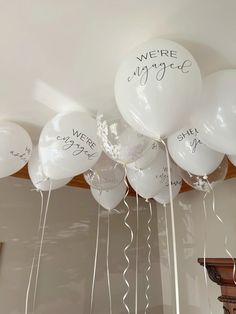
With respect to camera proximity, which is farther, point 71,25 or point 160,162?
point 160,162

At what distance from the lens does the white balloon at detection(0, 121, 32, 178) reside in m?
1.17

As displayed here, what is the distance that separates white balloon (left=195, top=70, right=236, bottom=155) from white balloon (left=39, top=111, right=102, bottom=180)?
1.38 feet

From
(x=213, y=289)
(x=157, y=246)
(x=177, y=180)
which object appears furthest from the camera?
(x=157, y=246)

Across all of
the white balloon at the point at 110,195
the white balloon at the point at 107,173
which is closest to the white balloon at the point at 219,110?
the white balloon at the point at 107,173

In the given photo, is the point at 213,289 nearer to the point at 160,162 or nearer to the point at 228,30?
the point at 160,162

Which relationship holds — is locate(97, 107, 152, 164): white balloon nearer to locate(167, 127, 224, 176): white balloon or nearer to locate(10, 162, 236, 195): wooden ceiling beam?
locate(167, 127, 224, 176): white balloon

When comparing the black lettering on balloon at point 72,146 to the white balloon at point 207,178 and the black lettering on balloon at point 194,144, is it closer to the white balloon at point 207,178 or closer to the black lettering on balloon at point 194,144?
the black lettering on balloon at point 194,144

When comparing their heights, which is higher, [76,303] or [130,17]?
[130,17]

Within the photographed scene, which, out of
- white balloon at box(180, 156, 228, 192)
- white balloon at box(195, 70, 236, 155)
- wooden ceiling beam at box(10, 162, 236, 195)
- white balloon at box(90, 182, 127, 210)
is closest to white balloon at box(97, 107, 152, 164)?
white balloon at box(195, 70, 236, 155)

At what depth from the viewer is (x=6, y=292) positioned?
1690mm

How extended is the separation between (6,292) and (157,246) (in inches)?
53.3

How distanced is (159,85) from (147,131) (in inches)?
5.8

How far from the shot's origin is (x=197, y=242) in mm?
2125

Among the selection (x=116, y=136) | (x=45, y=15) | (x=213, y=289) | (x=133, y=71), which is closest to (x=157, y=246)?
(x=213, y=289)
